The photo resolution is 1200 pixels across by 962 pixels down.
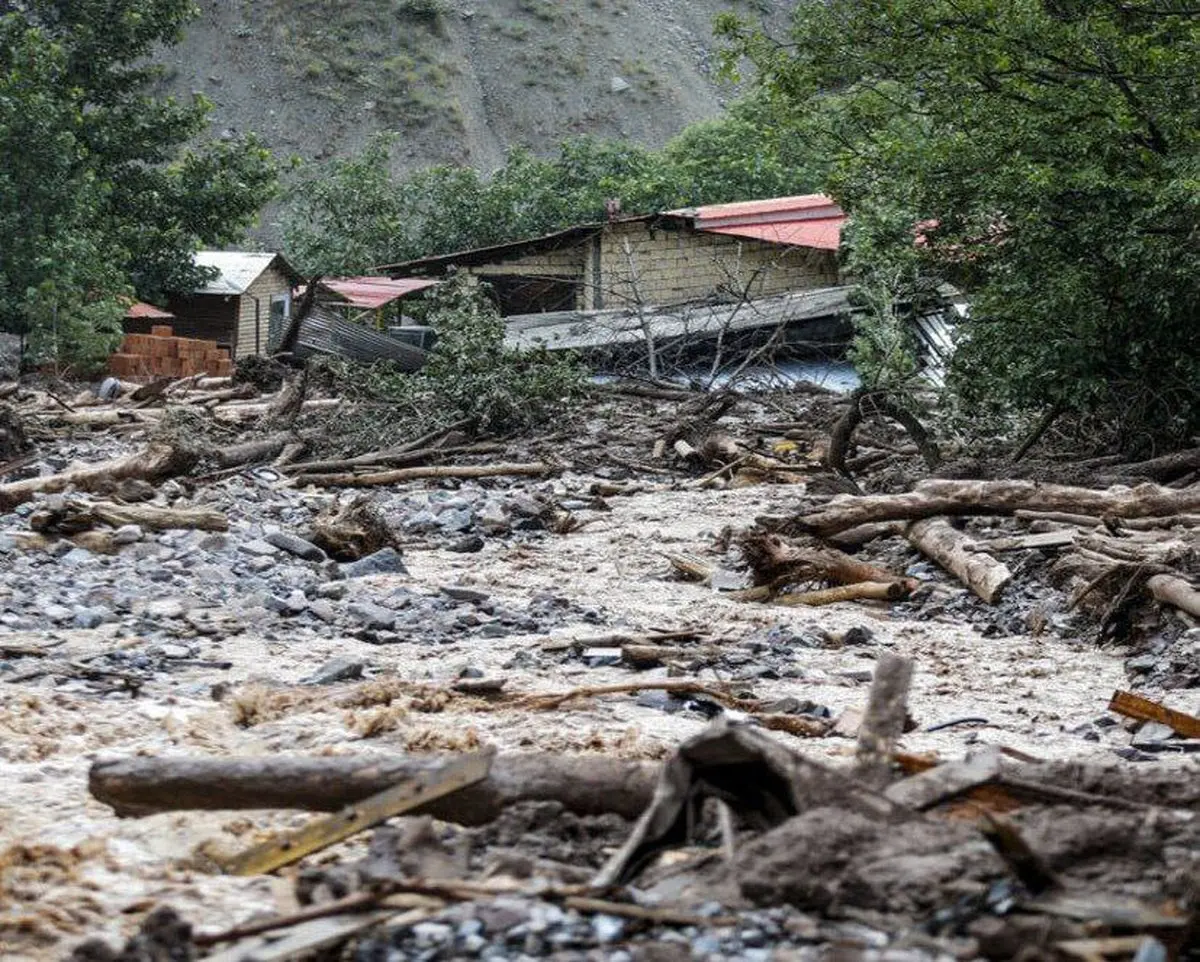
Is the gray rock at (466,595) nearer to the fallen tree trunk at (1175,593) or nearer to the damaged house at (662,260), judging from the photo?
the fallen tree trunk at (1175,593)

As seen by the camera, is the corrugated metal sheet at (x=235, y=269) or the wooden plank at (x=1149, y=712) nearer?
the wooden plank at (x=1149, y=712)

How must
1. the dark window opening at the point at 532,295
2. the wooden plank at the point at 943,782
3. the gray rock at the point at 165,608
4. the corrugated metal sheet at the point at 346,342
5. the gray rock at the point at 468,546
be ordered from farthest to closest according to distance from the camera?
the dark window opening at the point at 532,295 < the corrugated metal sheet at the point at 346,342 < the gray rock at the point at 468,546 < the gray rock at the point at 165,608 < the wooden plank at the point at 943,782

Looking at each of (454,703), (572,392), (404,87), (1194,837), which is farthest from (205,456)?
(404,87)

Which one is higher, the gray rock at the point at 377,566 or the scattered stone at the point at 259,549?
the scattered stone at the point at 259,549

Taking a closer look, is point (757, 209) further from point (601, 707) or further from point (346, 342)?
point (601, 707)

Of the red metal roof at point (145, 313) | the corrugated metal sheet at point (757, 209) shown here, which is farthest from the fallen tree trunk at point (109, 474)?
the red metal roof at point (145, 313)

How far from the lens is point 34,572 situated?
8641 millimetres

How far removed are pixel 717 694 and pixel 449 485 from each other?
9.16 metres

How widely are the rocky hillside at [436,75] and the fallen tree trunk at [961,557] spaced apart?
46.9 m

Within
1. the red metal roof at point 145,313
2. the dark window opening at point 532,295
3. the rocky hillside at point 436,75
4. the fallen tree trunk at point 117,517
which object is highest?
the rocky hillside at point 436,75

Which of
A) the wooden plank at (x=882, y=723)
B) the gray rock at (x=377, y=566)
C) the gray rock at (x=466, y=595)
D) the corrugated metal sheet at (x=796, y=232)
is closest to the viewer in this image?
the wooden plank at (x=882, y=723)

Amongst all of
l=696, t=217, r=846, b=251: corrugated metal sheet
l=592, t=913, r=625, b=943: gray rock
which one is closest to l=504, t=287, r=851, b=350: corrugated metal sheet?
l=696, t=217, r=846, b=251: corrugated metal sheet

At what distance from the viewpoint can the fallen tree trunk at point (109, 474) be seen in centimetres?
1176

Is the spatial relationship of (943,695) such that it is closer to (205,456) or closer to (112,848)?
(112,848)
